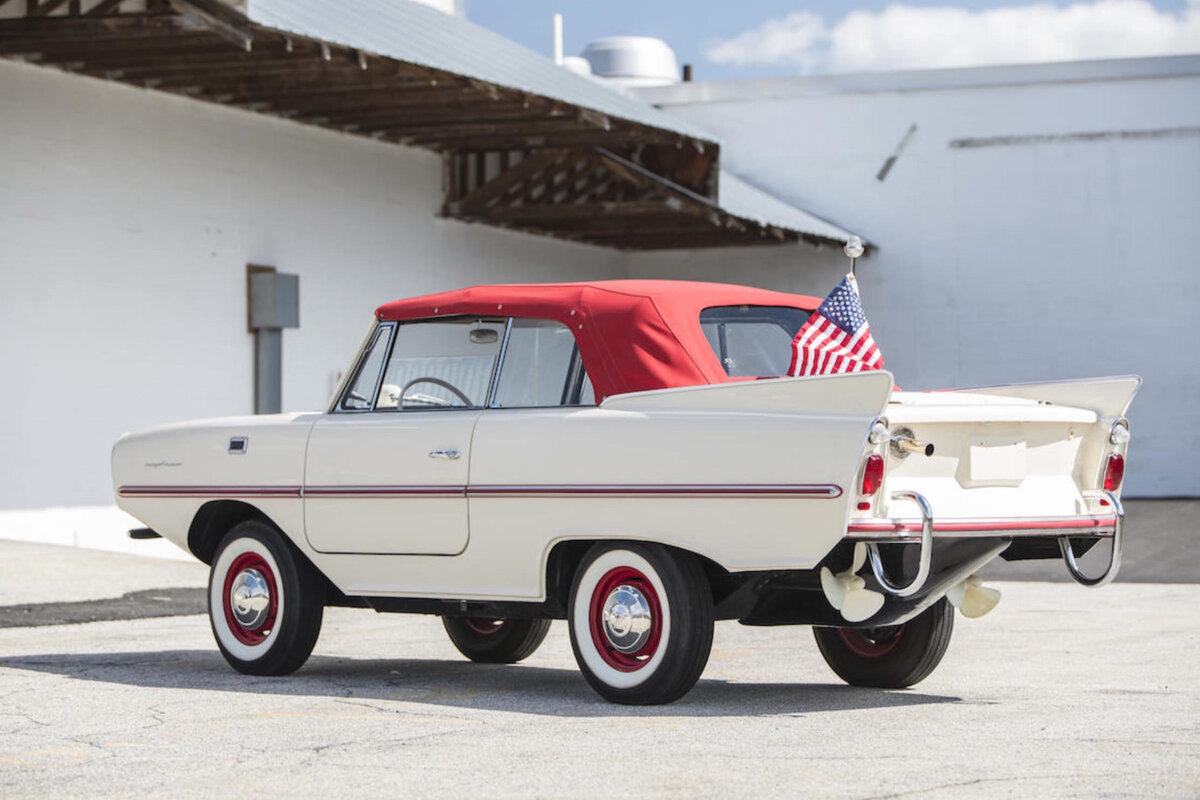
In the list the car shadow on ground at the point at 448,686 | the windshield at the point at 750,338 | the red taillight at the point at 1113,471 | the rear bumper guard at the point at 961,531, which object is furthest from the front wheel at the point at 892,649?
the windshield at the point at 750,338

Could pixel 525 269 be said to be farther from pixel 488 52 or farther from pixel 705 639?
pixel 705 639

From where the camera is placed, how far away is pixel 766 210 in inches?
979

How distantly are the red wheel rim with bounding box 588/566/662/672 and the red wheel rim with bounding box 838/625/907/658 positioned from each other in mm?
1194

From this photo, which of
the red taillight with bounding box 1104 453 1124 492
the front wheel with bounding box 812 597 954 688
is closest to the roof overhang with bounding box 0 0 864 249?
the front wheel with bounding box 812 597 954 688

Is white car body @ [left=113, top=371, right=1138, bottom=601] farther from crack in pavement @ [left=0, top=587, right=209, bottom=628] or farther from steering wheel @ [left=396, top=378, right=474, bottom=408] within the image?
crack in pavement @ [left=0, top=587, right=209, bottom=628]

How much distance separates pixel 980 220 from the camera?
26.8 metres

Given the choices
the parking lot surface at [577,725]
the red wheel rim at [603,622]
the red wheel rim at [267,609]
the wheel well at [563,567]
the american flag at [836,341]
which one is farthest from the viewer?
the red wheel rim at [267,609]

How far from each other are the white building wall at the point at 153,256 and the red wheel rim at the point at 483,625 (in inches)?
329

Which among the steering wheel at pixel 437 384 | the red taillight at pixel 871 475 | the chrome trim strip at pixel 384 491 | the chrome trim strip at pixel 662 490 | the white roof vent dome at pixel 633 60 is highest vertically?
the white roof vent dome at pixel 633 60

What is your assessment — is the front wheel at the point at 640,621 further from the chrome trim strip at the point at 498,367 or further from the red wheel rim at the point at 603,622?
the chrome trim strip at the point at 498,367

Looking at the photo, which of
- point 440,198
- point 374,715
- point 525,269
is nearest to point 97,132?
point 440,198

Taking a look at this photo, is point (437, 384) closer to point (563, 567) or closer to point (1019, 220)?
point (563, 567)

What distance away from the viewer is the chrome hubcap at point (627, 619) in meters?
6.87

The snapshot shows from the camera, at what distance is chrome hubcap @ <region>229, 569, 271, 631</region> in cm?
812
